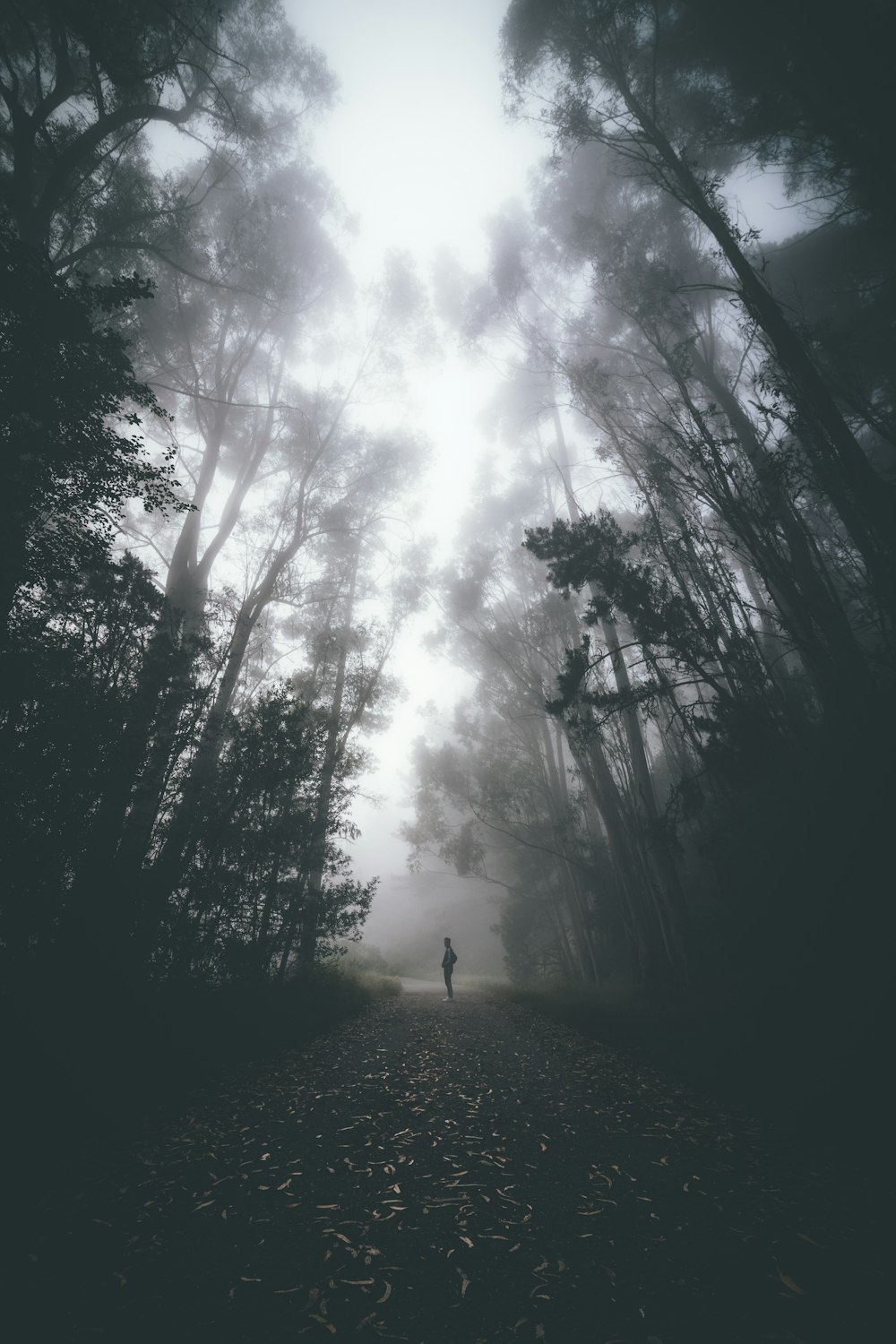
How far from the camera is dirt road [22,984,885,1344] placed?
174 cm

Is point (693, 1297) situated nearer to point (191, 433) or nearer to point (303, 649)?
point (303, 649)

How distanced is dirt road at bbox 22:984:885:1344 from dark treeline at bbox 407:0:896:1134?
166cm

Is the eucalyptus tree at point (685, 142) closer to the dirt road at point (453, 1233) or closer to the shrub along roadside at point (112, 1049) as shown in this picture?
the dirt road at point (453, 1233)

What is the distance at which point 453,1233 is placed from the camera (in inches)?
91.2

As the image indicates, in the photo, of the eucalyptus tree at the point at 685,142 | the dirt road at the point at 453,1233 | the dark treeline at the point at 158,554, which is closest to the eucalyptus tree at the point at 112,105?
the dark treeline at the point at 158,554

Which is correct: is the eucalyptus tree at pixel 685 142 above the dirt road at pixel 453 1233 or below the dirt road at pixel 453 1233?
above

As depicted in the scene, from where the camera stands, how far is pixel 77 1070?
355 centimetres

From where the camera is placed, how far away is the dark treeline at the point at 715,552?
4.27 m

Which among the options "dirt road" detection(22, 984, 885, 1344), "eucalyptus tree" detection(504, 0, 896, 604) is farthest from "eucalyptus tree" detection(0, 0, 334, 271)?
"dirt road" detection(22, 984, 885, 1344)

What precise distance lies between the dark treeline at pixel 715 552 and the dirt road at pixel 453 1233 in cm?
166

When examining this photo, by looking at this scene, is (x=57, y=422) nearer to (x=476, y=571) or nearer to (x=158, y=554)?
(x=158, y=554)

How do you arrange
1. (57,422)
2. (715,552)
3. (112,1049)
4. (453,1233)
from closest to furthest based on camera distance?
(453,1233) → (57,422) → (112,1049) → (715,552)

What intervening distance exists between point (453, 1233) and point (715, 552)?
239 inches

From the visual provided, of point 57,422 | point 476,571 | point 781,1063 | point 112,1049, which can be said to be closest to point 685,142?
point 476,571
